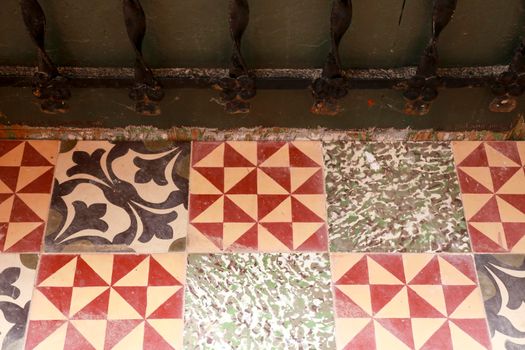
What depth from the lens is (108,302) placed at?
163cm

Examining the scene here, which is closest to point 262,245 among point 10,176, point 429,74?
point 429,74

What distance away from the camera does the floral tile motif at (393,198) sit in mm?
1728

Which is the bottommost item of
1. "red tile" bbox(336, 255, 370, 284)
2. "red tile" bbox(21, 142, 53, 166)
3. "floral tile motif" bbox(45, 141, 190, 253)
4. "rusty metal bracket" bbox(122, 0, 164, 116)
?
Answer: "red tile" bbox(336, 255, 370, 284)

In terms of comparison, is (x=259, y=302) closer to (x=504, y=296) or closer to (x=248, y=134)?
(x=248, y=134)

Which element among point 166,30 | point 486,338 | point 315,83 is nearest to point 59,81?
point 166,30

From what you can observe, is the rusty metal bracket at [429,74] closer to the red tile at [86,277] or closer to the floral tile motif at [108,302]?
the floral tile motif at [108,302]

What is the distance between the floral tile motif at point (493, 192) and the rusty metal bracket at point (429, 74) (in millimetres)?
225

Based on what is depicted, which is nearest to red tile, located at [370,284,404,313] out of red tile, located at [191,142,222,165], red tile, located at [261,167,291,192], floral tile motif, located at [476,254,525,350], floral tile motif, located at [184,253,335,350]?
floral tile motif, located at [184,253,335,350]

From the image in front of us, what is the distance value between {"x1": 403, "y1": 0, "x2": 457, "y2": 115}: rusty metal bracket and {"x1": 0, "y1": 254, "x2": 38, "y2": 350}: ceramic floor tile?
973 millimetres

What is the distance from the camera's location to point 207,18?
1610mm

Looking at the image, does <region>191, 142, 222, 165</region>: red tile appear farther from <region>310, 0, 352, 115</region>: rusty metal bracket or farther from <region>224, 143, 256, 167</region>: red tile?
<region>310, 0, 352, 115</region>: rusty metal bracket

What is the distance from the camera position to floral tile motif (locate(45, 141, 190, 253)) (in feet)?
5.64

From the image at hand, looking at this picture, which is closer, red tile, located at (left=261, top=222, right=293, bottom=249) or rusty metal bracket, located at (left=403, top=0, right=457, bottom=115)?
rusty metal bracket, located at (left=403, top=0, right=457, bottom=115)

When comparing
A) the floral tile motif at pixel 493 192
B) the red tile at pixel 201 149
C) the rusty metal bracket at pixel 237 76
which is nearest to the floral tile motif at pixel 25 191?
the red tile at pixel 201 149
